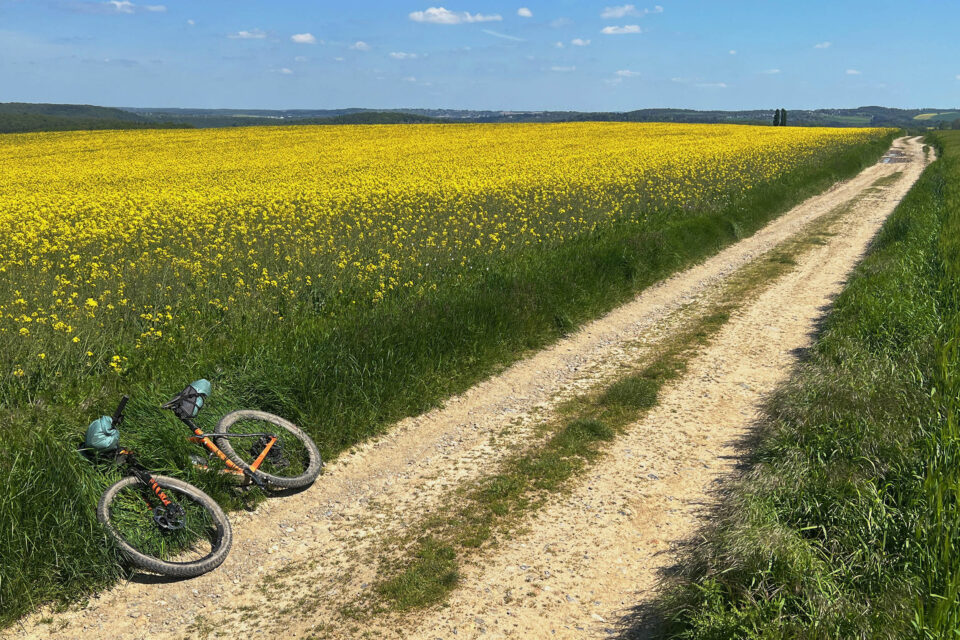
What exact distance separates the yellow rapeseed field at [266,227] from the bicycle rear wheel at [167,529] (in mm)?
2201

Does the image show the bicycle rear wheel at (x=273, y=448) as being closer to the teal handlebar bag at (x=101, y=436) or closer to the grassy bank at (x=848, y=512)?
the teal handlebar bag at (x=101, y=436)

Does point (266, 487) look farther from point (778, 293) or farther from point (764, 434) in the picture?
point (778, 293)

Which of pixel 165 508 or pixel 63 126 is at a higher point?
pixel 63 126

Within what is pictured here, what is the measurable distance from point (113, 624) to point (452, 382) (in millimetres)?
4434

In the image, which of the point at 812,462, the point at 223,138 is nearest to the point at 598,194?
the point at 812,462

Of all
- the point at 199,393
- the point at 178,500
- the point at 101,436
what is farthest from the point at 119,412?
the point at 178,500

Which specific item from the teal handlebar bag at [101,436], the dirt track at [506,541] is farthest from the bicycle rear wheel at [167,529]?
the teal handlebar bag at [101,436]

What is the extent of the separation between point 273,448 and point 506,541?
7.48 ft

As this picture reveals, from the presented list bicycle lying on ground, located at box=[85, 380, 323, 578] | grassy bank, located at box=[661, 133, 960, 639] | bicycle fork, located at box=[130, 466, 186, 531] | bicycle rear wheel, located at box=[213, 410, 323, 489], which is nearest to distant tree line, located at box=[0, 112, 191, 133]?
bicycle rear wheel, located at box=[213, 410, 323, 489]

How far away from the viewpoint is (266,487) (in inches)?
235

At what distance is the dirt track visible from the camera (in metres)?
4.38

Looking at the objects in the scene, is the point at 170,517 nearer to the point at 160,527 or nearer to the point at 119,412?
the point at 160,527

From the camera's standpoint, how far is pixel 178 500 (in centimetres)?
518

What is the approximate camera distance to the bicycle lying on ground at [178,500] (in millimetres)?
4805
